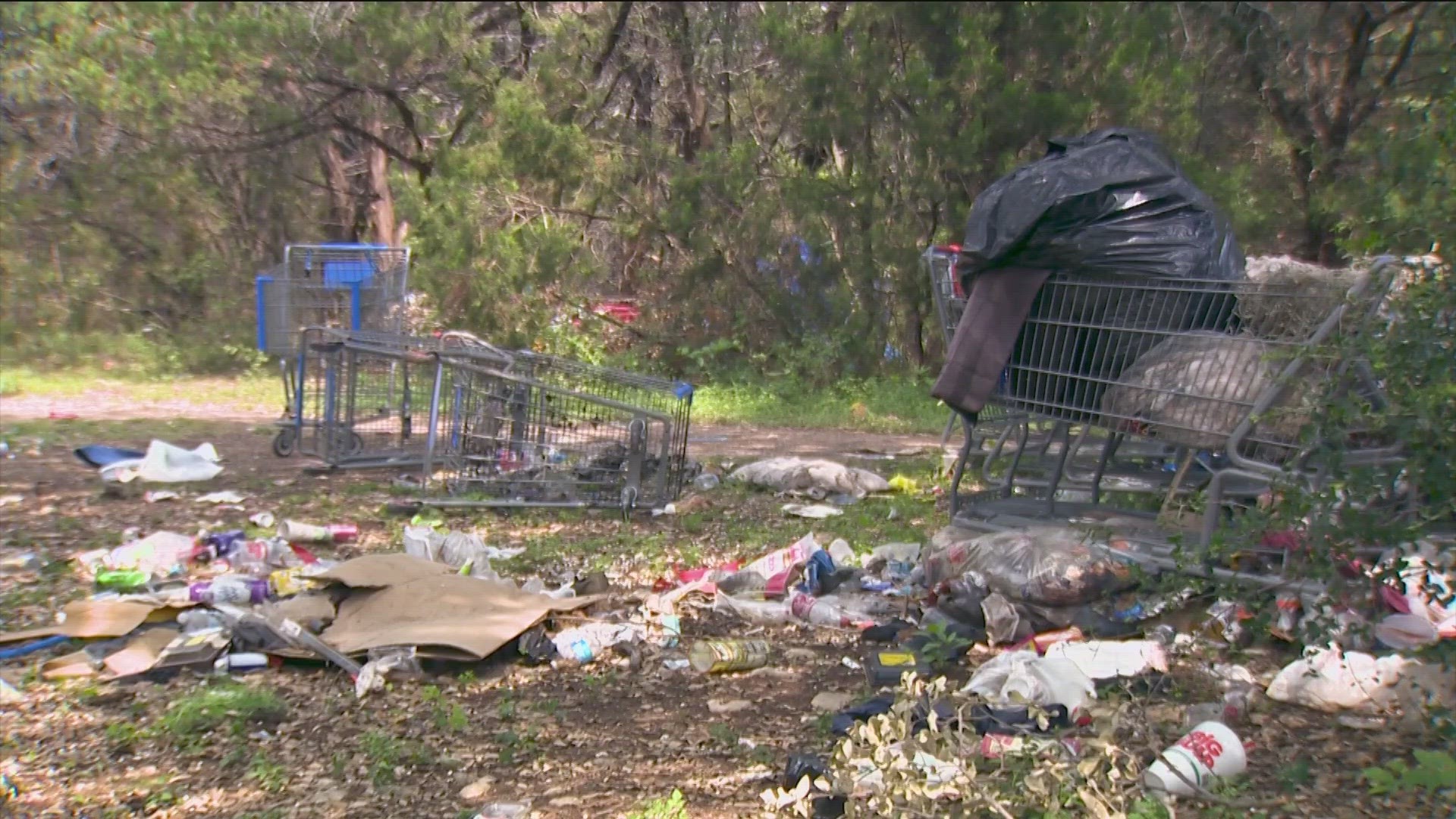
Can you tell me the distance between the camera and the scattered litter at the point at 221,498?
6.81m

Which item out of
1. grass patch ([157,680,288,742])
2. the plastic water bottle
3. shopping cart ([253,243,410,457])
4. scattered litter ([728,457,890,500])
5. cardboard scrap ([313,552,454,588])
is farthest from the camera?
shopping cart ([253,243,410,457])

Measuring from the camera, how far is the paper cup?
2.82 meters

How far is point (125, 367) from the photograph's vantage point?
1370 cm

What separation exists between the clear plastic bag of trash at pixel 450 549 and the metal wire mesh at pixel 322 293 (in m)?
4.31

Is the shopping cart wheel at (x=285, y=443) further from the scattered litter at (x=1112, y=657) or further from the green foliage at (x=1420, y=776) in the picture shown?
the green foliage at (x=1420, y=776)

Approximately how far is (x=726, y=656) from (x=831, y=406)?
783 centimetres

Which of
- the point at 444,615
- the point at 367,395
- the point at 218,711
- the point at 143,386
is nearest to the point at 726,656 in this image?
the point at 444,615

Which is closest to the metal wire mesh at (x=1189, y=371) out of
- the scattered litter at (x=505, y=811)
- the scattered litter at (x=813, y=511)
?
the scattered litter at (x=813, y=511)

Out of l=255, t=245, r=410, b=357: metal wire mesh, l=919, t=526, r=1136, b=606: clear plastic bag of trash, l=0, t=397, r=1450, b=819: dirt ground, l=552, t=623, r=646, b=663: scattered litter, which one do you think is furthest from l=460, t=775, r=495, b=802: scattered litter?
l=255, t=245, r=410, b=357: metal wire mesh

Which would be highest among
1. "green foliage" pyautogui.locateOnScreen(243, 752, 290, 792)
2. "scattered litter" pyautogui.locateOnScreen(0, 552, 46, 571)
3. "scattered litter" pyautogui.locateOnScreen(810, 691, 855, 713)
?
"scattered litter" pyautogui.locateOnScreen(810, 691, 855, 713)

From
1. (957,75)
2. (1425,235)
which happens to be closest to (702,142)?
(957,75)

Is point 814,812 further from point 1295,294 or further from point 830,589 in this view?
point 1295,294

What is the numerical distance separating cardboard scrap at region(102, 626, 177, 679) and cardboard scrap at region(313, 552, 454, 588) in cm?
58

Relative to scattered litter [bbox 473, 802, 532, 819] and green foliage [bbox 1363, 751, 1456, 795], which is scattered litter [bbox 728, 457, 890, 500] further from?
green foliage [bbox 1363, 751, 1456, 795]
